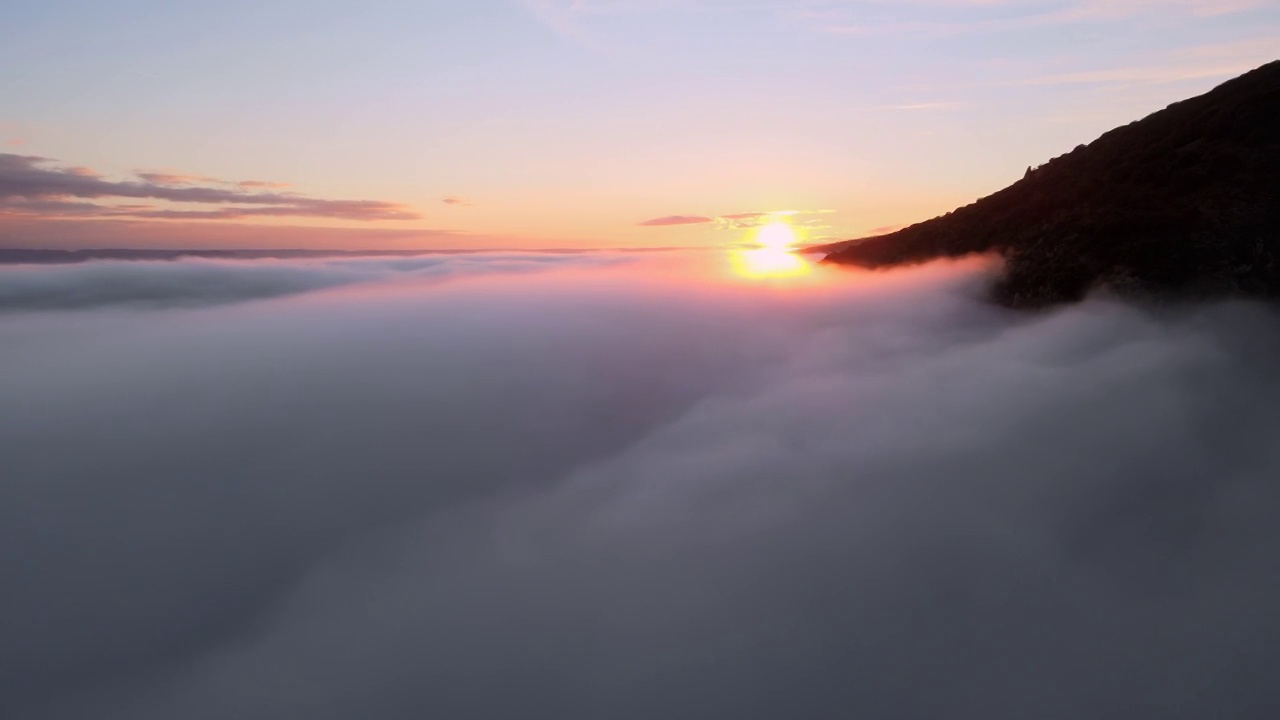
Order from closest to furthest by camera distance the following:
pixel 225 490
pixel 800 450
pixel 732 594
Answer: pixel 732 594 < pixel 800 450 < pixel 225 490

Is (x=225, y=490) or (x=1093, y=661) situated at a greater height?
(x=1093, y=661)

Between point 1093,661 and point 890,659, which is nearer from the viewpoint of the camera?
point 1093,661

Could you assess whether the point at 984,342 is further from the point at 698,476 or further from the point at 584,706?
the point at 584,706

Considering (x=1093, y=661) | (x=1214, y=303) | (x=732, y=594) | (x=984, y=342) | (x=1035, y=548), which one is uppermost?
(x=1214, y=303)

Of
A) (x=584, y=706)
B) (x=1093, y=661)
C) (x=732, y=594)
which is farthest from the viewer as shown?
(x=732, y=594)

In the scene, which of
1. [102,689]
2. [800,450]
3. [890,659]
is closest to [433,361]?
[102,689]

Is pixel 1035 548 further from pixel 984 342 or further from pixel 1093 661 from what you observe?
pixel 984 342
